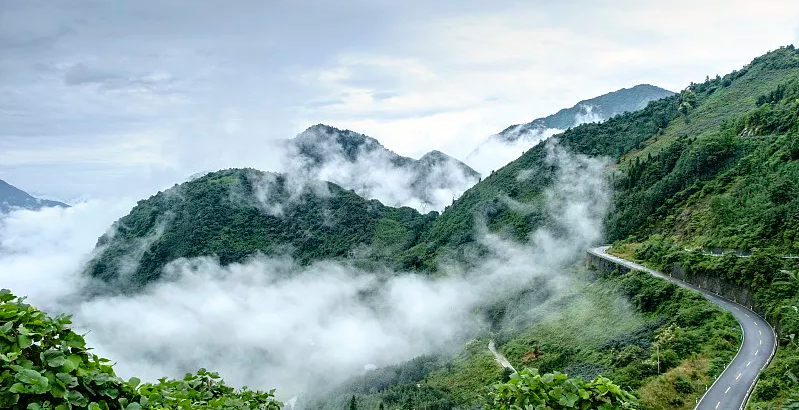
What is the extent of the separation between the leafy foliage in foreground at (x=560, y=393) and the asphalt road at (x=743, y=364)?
26.2 metres

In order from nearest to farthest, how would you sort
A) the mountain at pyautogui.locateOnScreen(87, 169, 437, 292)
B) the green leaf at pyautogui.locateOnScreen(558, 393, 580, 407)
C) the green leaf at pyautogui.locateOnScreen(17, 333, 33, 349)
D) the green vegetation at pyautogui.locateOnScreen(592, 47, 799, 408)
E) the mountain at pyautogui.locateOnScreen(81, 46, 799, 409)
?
the green leaf at pyautogui.locateOnScreen(17, 333, 33, 349)
the green leaf at pyautogui.locateOnScreen(558, 393, 580, 407)
the green vegetation at pyautogui.locateOnScreen(592, 47, 799, 408)
the mountain at pyautogui.locateOnScreen(81, 46, 799, 409)
the mountain at pyautogui.locateOnScreen(87, 169, 437, 292)

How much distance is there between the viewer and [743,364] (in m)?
31.0

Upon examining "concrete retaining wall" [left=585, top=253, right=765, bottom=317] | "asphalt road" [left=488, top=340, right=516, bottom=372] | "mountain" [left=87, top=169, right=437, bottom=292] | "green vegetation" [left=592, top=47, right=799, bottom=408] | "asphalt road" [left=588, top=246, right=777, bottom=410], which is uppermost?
"mountain" [left=87, top=169, right=437, bottom=292]

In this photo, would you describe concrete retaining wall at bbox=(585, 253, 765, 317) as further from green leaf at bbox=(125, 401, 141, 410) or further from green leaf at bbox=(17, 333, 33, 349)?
green leaf at bbox=(17, 333, 33, 349)

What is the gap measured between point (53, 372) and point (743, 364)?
37.0 metres

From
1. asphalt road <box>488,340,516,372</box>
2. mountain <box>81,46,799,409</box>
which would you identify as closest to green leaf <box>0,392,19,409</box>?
mountain <box>81,46,799,409</box>

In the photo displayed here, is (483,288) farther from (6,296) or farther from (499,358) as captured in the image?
(6,296)

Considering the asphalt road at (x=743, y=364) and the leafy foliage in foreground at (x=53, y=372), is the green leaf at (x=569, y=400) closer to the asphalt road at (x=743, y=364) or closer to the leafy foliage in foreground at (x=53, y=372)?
the leafy foliage in foreground at (x=53, y=372)

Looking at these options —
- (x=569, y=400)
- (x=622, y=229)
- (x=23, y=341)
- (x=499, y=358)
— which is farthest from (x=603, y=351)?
(x=23, y=341)

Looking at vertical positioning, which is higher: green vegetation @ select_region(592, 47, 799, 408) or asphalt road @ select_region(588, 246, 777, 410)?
green vegetation @ select_region(592, 47, 799, 408)

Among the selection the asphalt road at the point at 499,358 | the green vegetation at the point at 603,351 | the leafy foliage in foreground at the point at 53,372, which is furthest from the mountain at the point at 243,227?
the leafy foliage in foreground at the point at 53,372

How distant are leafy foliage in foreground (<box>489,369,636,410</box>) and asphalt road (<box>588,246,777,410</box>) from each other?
26.2m

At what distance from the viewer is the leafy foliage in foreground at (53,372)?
4141 millimetres

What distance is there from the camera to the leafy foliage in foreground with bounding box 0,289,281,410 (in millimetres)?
4141
